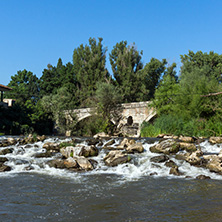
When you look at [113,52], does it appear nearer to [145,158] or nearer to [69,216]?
[145,158]

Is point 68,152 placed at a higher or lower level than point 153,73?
lower

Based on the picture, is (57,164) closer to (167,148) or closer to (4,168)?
(4,168)

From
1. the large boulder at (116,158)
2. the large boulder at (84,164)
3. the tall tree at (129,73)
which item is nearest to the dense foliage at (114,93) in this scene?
the tall tree at (129,73)

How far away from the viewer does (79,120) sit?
3200cm

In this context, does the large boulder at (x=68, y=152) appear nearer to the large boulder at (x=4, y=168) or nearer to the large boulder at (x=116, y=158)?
the large boulder at (x=116, y=158)

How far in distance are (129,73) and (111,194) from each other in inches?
1193

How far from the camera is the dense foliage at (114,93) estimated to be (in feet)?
65.9

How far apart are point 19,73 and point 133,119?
98.7 feet

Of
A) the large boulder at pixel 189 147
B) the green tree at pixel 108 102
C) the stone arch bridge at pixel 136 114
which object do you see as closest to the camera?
the large boulder at pixel 189 147

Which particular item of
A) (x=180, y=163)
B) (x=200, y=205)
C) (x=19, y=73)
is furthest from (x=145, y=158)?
(x=19, y=73)

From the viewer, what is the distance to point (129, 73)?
36.3 meters

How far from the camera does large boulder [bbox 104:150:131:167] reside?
1162 cm

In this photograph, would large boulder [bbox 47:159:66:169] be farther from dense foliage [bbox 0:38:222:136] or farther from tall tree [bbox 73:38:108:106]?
tall tree [bbox 73:38:108:106]

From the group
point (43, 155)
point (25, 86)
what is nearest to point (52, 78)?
point (25, 86)
